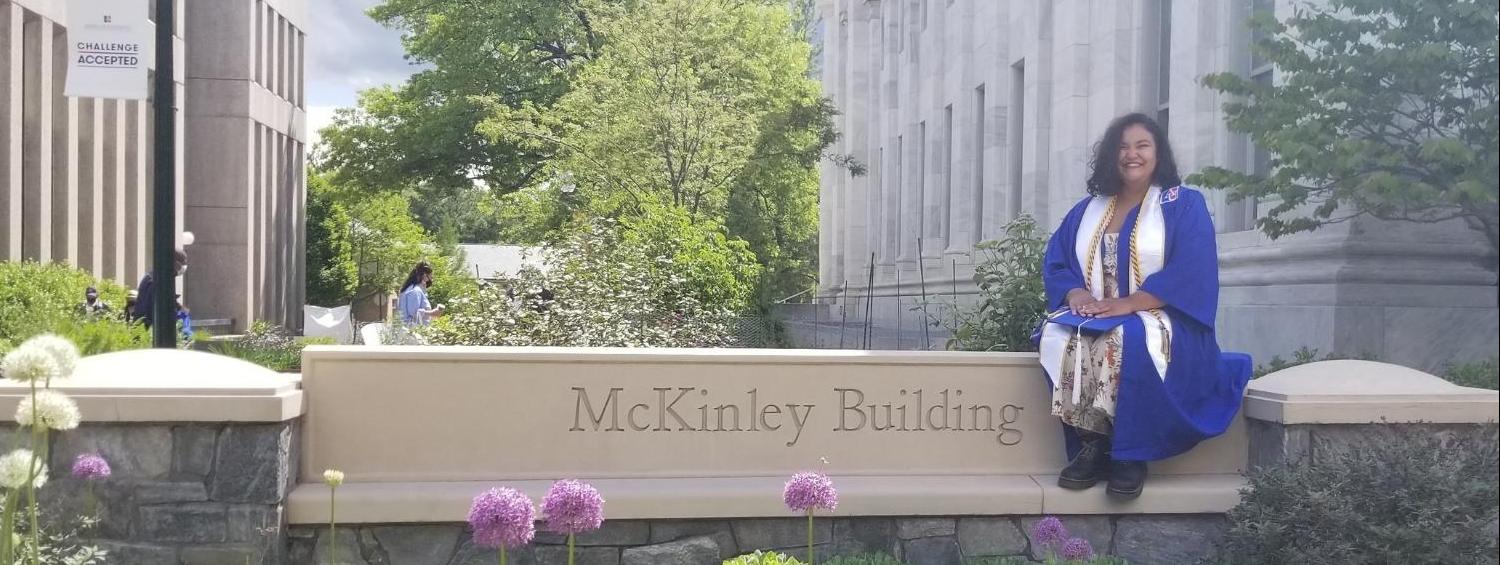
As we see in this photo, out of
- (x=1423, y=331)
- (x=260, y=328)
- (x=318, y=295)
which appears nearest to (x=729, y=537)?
(x=1423, y=331)

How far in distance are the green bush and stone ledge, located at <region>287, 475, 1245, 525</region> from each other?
2.83 metres

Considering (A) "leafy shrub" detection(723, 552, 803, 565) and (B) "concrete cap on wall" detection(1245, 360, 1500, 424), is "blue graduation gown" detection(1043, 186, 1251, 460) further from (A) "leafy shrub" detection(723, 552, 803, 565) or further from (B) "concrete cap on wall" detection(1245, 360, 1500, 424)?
(A) "leafy shrub" detection(723, 552, 803, 565)

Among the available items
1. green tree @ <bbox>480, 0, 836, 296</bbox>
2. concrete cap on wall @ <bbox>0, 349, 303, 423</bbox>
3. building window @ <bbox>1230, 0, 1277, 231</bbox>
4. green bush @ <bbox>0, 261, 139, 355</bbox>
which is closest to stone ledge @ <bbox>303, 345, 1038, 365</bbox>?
concrete cap on wall @ <bbox>0, 349, 303, 423</bbox>

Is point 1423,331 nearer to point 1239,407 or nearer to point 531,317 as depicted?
point 1239,407

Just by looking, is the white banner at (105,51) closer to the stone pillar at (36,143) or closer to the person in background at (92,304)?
the person in background at (92,304)

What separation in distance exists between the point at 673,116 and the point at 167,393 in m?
14.2

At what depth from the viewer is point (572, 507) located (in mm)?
3303

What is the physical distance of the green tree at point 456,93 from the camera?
28.9 meters

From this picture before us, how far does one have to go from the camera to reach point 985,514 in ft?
16.5

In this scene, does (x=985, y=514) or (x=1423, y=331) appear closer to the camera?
(x=985, y=514)

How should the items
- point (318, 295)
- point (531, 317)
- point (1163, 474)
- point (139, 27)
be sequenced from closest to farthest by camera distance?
1. point (1163, 474)
2. point (139, 27)
3. point (531, 317)
4. point (318, 295)

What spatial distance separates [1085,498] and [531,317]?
4.68 metres

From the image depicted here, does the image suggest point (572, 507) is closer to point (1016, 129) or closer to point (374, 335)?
point (374, 335)

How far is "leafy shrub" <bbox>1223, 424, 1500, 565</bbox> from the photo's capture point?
4309mm
